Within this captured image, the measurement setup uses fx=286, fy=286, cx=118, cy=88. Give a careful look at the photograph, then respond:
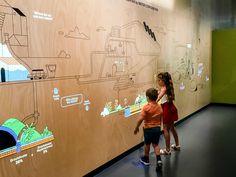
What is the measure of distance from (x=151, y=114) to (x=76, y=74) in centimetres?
117

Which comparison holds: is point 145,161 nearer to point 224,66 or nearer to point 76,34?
point 76,34

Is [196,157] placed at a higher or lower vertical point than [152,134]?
lower

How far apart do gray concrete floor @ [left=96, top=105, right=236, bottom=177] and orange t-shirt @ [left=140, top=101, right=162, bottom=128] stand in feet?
2.12

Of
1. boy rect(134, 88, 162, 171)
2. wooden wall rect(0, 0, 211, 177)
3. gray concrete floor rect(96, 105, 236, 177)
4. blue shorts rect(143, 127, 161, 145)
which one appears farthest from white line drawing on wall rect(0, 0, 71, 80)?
gray concrete floor rect(96, 105, 236, 177)

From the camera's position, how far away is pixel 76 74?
3342 millimetres

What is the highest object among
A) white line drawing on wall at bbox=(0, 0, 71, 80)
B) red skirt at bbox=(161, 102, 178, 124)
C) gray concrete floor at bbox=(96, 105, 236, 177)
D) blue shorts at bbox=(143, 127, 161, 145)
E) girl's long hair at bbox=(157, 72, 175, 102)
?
white line drawing on wall at bbox=(0, 0, 71, 80)

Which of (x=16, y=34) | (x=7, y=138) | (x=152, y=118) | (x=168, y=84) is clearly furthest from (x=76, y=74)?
(x=168, y=84)

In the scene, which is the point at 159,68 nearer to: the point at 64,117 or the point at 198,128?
the point at 198,128

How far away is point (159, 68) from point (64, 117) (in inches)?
112

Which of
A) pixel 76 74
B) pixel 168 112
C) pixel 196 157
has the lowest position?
pixel 196 157

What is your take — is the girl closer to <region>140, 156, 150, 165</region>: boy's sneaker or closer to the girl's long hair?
the girl's long hair

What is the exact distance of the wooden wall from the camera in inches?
104

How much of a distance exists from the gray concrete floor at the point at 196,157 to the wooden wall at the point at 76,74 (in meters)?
0.30

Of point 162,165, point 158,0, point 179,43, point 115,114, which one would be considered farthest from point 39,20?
point 179,43
